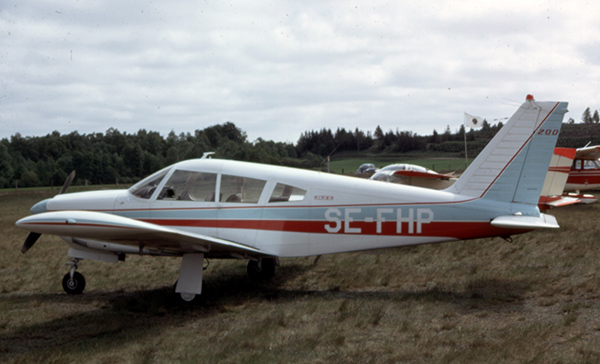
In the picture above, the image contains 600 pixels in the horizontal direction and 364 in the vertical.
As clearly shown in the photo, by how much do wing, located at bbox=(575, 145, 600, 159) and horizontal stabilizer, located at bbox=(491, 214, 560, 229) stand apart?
653 inches

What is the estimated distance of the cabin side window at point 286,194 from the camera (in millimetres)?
7492

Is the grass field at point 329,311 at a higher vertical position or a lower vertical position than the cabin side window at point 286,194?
lower

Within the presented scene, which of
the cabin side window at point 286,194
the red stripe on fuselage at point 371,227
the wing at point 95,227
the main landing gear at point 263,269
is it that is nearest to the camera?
the wing at point 95,227

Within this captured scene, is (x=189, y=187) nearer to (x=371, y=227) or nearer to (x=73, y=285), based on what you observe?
(x=73, y=285)

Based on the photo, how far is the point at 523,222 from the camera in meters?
7.01

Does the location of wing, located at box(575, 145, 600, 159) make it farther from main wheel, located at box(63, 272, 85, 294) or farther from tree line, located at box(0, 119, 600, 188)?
main wheel, located at box(63, 272, 85, 294)

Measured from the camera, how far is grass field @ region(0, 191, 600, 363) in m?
4.99

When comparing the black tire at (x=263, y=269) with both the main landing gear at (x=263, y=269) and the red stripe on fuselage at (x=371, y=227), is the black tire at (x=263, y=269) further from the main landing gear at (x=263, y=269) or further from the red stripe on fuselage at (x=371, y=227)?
the red stripe on fuselage at (x=371, y=227)

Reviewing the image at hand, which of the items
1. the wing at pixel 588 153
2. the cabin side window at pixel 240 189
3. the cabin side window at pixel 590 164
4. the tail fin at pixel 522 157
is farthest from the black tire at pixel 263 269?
the cabin side window at pixel 590 164

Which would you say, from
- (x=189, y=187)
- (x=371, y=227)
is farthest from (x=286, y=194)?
(x=189, y=187)

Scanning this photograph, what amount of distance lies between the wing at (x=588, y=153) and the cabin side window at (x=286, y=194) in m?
18.5

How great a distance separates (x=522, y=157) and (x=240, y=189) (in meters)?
4.19

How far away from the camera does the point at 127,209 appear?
785 centimetres

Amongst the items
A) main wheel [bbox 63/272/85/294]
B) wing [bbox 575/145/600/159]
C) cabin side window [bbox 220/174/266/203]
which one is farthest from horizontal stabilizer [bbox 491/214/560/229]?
wing [bbox 575/145/600/159]
